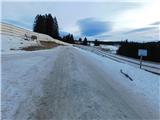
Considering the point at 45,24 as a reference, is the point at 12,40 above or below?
below

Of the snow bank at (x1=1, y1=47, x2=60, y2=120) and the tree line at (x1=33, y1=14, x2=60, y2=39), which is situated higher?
the tree line at (x1=33, y1=14, x2=60, y2=39)

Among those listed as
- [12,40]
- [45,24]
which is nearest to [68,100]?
[12,40]

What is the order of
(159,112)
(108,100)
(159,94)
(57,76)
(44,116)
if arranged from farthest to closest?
(57,76)
(159,94)
(108,100)
(159,112)
(44,116)

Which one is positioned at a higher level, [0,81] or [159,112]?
[0,81]

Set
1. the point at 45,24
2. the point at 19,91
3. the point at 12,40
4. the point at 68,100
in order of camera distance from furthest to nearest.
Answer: the point at 45,24
the point at 12,40
the point at 19,91
the point at 68,100

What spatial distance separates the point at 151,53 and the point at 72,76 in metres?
22.5

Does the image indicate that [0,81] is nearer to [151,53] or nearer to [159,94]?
[159,94]

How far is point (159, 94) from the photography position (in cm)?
831

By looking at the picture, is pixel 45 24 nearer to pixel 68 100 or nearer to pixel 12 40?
pixel 12 40

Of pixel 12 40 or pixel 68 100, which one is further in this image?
pixel 12 40

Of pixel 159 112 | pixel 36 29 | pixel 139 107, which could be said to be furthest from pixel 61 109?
pixel 36 29

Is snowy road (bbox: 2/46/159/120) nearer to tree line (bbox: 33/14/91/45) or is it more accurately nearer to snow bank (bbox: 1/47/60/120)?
snow bank (bbox: 1/47/60/120)

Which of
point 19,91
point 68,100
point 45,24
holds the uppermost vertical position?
point 45,24

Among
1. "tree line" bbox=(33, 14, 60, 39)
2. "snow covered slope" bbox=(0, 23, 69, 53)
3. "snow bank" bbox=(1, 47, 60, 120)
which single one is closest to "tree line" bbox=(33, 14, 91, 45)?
"tree line" bbox=(33, 14, 60, 39)
